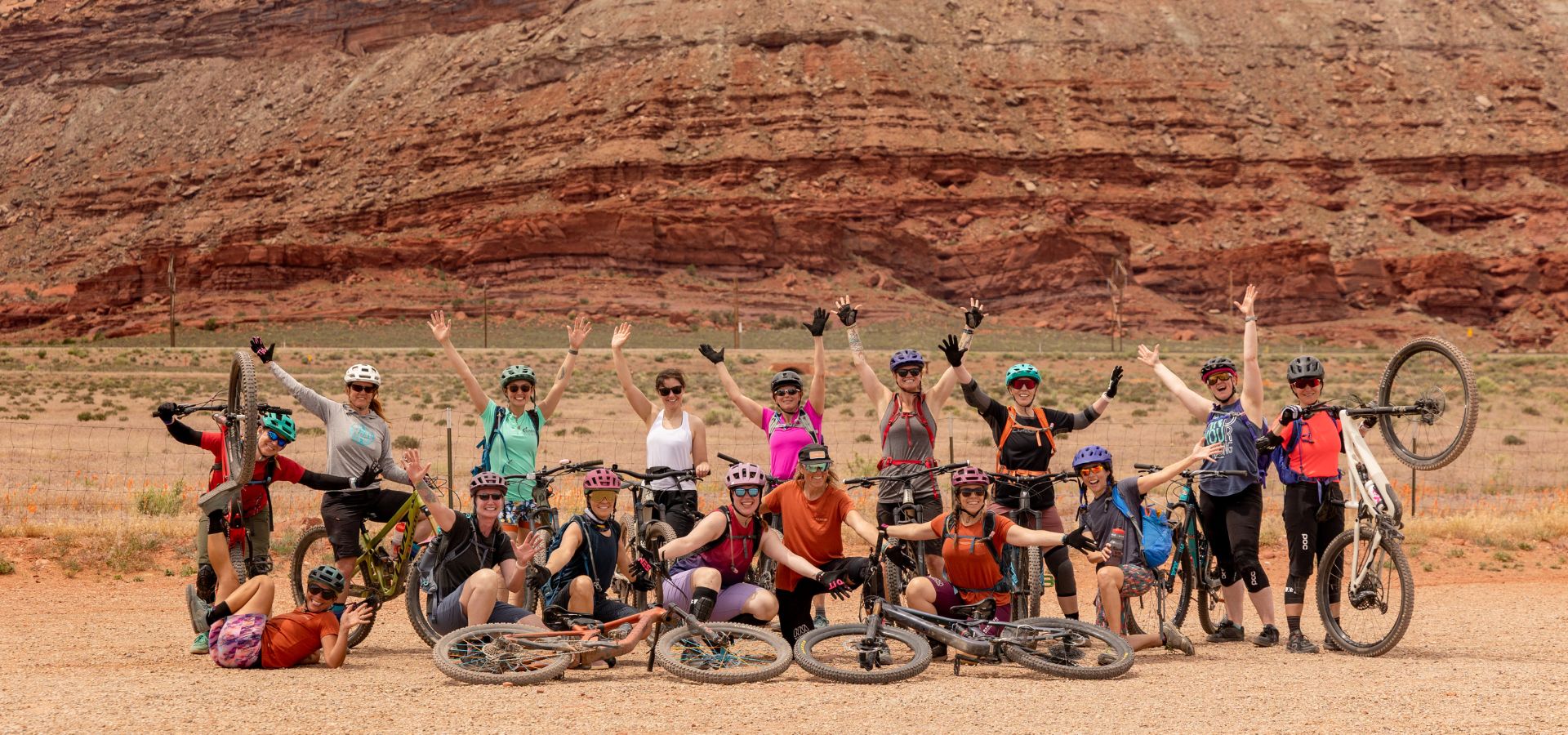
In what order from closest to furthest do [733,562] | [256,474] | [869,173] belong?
[733,562], [256,474], [869,173]

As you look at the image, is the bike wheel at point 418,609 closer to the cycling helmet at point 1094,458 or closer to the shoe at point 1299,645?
the cycling helmet at point 1094,458

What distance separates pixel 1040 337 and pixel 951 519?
68240 millimetres

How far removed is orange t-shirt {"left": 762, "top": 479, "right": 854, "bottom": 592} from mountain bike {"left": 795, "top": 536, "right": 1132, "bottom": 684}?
13.2 inches

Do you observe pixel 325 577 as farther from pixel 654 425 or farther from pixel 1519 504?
pixel 1519 504

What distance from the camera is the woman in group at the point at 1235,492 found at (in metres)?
10.2

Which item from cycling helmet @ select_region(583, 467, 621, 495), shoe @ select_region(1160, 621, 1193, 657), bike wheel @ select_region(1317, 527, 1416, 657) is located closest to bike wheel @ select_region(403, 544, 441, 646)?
cycling helmet @ select_region(583, 467, 621, 495)

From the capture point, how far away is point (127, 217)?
329ft

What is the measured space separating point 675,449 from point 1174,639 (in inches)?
143

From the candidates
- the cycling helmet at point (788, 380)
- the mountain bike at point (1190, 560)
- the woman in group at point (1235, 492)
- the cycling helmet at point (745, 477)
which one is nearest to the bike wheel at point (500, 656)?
the cycling helmet at point (745, 477)

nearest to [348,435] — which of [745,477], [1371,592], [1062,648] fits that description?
[745,477]

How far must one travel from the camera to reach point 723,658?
8.75 meters

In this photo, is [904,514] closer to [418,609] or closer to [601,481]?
[601,481]

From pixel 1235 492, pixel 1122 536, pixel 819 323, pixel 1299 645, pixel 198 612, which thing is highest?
pixel 819 323

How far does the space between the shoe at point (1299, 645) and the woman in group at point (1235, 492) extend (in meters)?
0.27
